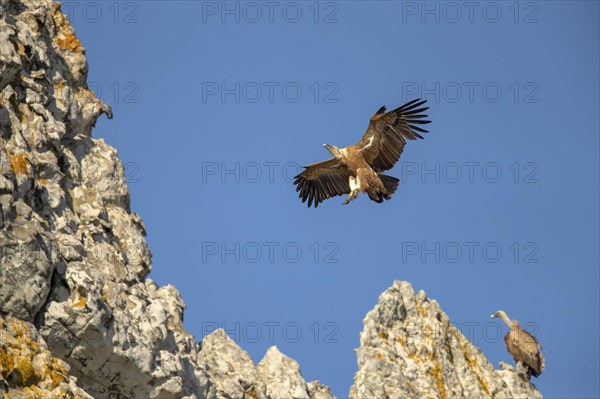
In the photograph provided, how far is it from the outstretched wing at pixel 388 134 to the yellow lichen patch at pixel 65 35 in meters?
8.19

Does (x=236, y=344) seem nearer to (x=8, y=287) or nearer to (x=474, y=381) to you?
(x=474, y=381)

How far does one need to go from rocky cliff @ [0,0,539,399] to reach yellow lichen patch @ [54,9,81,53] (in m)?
0.04

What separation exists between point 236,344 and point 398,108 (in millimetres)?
9286

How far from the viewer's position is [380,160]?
34188mm

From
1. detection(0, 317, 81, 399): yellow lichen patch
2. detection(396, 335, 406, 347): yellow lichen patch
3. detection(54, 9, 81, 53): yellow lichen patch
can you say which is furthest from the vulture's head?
detection(0, 317, 81, 399): yellow lichen patch

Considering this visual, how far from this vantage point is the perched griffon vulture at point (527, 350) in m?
44.2

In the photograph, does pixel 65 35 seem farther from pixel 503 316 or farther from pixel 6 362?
pixel 503 316

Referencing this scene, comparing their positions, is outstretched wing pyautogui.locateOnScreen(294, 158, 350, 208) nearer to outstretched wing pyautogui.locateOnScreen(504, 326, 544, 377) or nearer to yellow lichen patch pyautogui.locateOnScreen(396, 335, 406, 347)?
yellow lichen patch pyautogui.locateOnScreen(396, 335, 406, 347)

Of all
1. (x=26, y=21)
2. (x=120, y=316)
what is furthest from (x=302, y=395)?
(x=26, y=21)

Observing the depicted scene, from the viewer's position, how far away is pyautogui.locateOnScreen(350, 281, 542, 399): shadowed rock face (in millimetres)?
40312

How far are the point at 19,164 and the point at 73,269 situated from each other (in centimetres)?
251

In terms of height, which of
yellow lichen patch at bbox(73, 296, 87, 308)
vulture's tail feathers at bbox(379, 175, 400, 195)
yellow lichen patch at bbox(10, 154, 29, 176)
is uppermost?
vulture's tail feathers at bbox(379, 175, 400, 195)

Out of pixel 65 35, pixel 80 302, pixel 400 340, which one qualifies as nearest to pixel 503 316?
pixel 400 340

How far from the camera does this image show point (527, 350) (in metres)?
Result: 44.3
